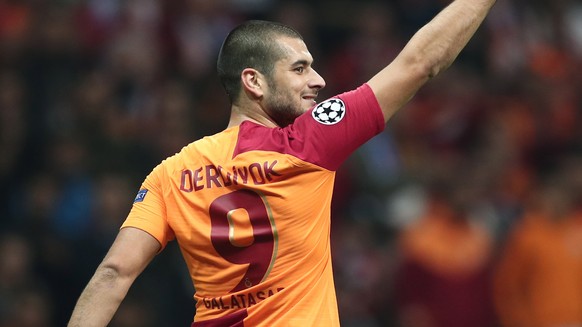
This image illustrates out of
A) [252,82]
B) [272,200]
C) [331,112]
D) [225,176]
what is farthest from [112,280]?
[331,112]

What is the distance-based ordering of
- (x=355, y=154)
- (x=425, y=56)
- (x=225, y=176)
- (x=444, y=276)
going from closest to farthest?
(x=425, y=56), (x=225, y=176), (x=444, y=276), (x=355, y=154)

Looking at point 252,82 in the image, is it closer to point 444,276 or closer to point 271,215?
point 271,215

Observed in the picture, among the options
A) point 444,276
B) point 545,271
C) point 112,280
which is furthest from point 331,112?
point 545,271

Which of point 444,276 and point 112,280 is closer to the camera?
point 112,280

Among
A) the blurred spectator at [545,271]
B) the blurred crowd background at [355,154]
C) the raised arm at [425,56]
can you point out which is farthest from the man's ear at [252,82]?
the blurred spectator at [545,271]

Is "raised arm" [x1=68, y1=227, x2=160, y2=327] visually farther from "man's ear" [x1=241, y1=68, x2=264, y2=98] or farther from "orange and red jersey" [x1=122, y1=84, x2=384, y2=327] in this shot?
"man's ear" [x1=241, y1=68, x2=264, y2=98]

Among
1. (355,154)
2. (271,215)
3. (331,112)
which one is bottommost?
(271,215)

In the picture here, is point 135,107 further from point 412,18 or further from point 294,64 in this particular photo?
point 294,64

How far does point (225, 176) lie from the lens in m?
4.91

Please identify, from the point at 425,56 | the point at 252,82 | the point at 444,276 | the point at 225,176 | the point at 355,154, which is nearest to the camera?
the point at 425,56

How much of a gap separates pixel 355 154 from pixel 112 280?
7211 millimetres

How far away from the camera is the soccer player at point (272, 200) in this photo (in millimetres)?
4805

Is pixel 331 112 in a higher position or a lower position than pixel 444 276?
higher

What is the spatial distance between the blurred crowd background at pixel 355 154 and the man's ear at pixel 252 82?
520cm
